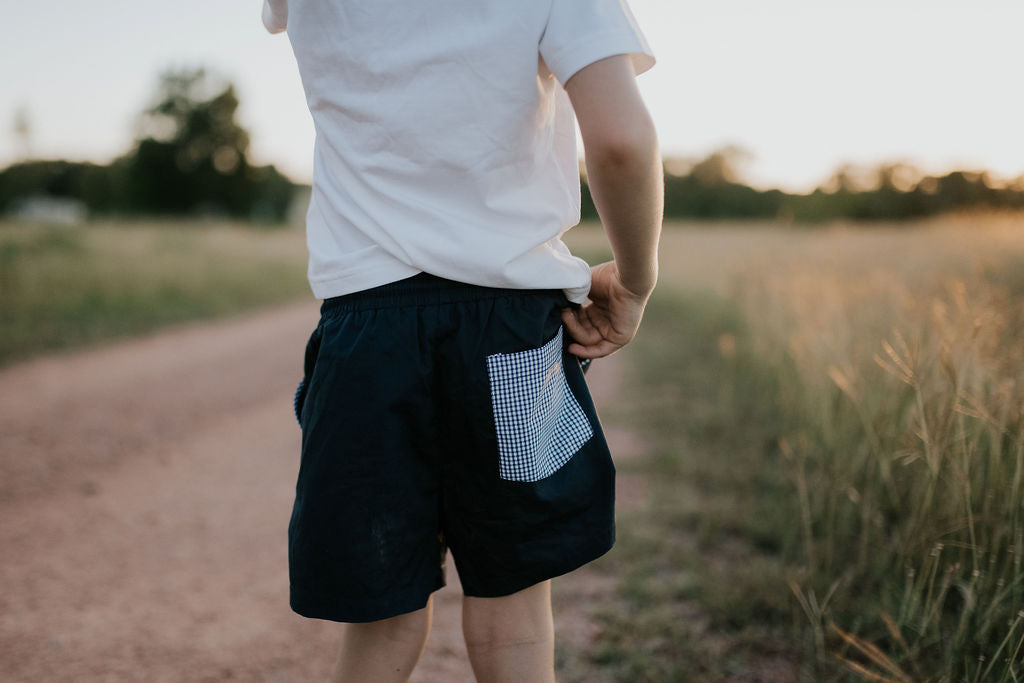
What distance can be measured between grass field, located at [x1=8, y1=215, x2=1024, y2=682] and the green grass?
1.51 ft

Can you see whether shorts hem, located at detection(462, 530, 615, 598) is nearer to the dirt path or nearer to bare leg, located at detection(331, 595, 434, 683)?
bare leg, located at detection(331, 595, 434, 683)

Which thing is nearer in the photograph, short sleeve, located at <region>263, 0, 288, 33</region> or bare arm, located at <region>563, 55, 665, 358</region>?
bare arm, located at <region>563, 55, 665, 358</region>

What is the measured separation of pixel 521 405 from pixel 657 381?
15.0ft

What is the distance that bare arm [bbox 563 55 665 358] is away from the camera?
93 centimetres

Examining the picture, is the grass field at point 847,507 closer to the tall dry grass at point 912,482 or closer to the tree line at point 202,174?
the tall dry grass at point 912,482

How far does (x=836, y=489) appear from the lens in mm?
2219

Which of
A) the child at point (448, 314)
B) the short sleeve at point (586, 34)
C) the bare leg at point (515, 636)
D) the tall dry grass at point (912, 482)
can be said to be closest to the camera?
the short sleeve at point (586, 34)

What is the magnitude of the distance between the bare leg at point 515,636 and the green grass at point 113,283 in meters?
5.41

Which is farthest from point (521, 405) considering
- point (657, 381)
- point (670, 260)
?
point (670, 260)

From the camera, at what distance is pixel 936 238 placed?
7445mm

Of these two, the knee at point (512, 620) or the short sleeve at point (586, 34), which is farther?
the knee at point (512, 620)

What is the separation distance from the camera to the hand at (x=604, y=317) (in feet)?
4.03

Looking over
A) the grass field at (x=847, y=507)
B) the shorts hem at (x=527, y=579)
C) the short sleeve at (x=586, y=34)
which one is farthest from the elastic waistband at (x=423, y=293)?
the grass field at (x=847, y=507)

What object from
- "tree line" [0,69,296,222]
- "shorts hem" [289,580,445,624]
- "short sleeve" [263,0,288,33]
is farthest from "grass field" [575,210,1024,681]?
"tree line" [0,69,296,222]
